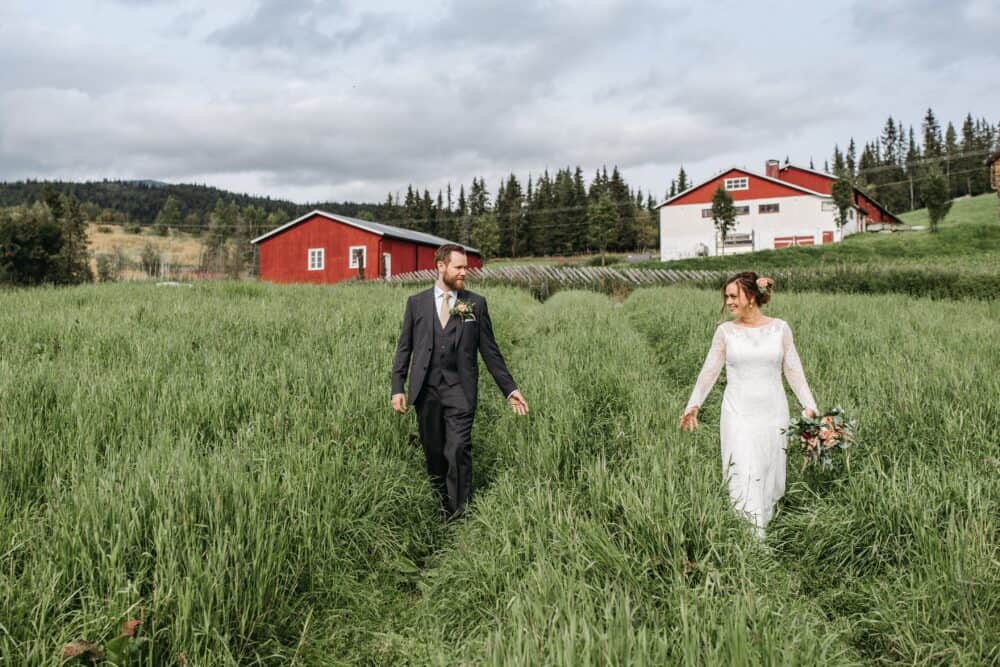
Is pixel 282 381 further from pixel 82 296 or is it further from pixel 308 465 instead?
pixel 82 296

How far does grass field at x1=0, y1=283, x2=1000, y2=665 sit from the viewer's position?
2.22 meters

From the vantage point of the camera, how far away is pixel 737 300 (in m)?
3.61

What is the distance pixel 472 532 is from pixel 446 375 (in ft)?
3.99

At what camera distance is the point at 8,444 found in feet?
11.0

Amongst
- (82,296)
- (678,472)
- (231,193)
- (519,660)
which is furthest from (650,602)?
(231,193)

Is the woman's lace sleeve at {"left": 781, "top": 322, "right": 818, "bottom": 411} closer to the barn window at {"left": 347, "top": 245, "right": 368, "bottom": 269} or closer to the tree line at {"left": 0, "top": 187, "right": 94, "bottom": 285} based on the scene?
the tree line at {"left": 0, "top": 187, "right": 94, "bottom": 285}

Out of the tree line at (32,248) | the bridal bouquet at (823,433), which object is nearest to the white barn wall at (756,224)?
the tree line at (32,248)

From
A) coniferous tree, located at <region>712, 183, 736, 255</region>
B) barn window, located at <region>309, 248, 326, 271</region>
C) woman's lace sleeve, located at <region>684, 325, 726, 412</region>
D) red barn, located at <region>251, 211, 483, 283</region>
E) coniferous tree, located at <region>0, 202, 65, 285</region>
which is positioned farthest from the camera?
coniferous tree, located at <region>712, 183, 736, 255</region>

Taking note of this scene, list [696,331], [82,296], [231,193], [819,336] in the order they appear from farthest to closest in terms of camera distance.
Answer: [231,193] < [82,296] < [696,331] < [819,336]

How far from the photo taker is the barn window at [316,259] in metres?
37.4

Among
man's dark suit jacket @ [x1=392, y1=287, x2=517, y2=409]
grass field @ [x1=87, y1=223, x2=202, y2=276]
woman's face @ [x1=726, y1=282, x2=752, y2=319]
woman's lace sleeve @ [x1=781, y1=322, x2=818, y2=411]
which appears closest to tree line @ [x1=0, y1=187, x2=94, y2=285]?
man's dark suit jacket @ [x1=392, y1=287, x2=517, y2=409]

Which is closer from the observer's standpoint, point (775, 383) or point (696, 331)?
point (775, 383)

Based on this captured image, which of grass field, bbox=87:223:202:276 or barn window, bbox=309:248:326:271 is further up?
grass field, bbox=87:223:202:276

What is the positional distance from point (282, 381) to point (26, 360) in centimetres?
340
